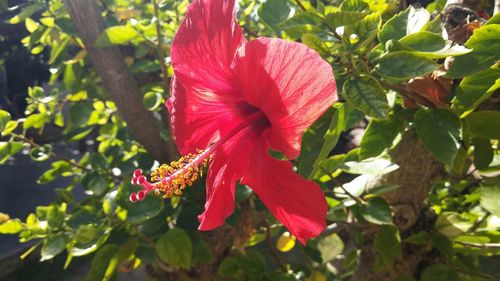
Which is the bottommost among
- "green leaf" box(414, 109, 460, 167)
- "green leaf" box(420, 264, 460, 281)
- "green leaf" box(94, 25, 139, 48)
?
"green leaf" box(420, 264, 460, 281)

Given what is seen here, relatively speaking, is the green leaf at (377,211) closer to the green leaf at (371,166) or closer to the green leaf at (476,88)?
the green leaf at (371,166)

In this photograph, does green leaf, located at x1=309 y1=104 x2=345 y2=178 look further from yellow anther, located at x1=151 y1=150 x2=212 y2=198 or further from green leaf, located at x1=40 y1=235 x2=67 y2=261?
green leaf, located at x1=40 y1=235 x2=67 y2=261

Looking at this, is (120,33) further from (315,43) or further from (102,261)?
(315,43)

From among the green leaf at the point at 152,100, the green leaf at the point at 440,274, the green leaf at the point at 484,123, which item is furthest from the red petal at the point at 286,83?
the green leaf at the point at 152,100

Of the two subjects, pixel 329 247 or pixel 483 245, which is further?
pixel 329 247

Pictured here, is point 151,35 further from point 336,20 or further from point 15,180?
point 15,180

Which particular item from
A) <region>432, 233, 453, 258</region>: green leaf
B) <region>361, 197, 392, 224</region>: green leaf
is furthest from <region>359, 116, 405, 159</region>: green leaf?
<region>432, 233, 453, 258</region>: green leaf

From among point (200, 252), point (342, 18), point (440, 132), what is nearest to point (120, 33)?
point (200, 252)

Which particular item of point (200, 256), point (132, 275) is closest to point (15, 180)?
point (132, 275)
